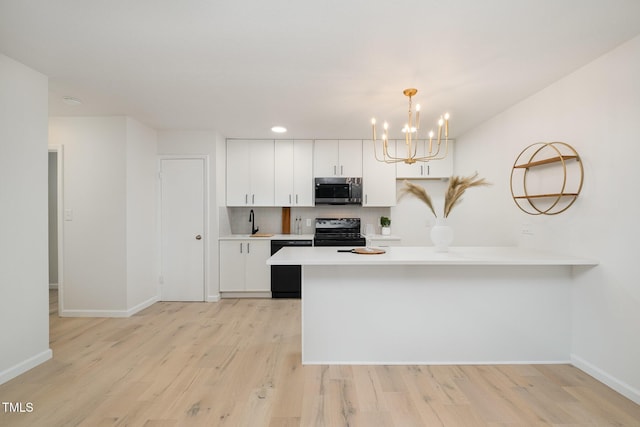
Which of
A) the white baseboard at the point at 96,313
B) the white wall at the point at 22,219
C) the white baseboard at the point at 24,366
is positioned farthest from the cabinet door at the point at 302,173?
the white baseboard at the point at 24,366

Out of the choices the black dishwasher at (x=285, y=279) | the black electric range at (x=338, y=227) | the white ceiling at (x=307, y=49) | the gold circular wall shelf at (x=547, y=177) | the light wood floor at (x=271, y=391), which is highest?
the white ceiling at (x=307, y=49)

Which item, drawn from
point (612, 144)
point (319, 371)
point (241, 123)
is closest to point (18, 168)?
point (241, 123)

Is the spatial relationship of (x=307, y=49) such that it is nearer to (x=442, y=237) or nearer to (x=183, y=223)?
(x=442, y=237)

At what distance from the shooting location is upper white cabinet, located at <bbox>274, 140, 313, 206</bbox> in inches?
187

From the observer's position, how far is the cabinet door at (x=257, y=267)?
177 inches

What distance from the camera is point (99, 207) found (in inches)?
147

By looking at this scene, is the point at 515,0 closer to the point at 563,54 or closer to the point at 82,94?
the point at 563,54

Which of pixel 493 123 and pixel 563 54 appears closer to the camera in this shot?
pixel 563 54

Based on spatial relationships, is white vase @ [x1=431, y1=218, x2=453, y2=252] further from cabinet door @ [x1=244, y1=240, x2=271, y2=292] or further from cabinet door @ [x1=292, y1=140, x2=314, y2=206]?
cabinet door @ [x1=244, y1=240, x2=271, y2=292]

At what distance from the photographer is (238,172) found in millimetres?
4742

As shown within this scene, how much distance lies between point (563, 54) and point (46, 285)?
4.30 meters

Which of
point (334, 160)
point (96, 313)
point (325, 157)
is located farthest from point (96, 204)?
point (334, 160)

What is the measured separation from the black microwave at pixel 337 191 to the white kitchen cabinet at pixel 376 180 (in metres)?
0.14

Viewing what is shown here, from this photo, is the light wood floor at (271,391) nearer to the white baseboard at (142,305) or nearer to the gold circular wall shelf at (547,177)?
the white baseboard at (142,305)
